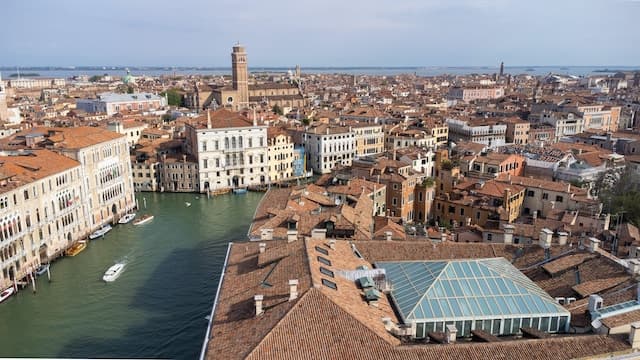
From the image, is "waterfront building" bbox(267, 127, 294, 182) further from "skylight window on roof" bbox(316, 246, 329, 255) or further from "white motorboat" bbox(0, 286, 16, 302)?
"skylight window on roof" bbox(316, 246, 329, 255)

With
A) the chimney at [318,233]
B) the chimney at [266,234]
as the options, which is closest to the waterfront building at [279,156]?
the chimney at [266,234]

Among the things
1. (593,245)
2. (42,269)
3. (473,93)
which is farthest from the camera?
(473,93)

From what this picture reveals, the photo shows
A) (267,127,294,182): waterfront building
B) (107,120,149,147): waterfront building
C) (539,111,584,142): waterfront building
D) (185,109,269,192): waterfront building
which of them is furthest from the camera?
(539,111,584,142): waterfront building

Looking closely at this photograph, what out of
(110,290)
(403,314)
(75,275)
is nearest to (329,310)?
(403,314)

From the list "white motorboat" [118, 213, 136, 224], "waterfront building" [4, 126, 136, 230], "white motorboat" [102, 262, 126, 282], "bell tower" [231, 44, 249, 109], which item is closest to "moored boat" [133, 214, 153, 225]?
"white motorboat" [118, 213, 136, 224]

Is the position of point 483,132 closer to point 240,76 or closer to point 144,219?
point 144,219

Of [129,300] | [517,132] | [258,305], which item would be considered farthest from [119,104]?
[258,305]
